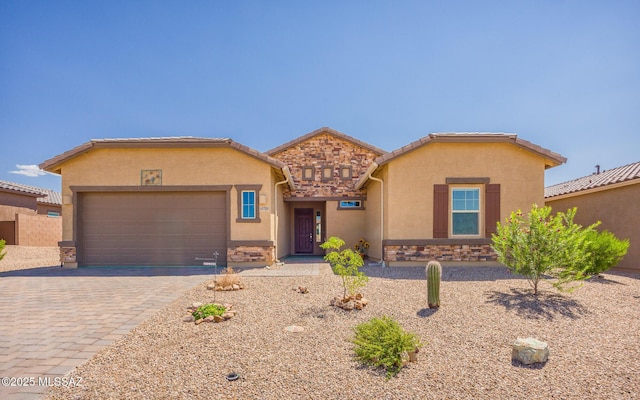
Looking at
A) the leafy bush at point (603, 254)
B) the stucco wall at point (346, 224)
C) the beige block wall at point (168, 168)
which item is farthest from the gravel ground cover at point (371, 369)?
the stucco wall at point (346, 224)

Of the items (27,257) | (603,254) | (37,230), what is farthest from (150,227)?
(603,254)

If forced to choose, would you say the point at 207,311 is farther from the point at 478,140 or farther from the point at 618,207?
the point at 618,207

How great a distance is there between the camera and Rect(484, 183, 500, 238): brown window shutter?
973 centimetres

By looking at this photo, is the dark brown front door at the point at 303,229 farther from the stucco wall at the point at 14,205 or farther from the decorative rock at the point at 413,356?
the stucco wall at the point at 14,205

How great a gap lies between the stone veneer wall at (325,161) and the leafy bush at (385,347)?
10436 millimetres

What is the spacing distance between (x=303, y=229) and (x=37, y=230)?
51.8ft

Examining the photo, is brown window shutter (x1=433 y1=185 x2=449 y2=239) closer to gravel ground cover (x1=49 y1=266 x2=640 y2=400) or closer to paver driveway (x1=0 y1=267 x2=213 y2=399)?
gravel ground cover (x1=49 y1=266 x2=640 y2=400)

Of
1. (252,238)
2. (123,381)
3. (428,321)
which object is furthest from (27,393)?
(252,238)

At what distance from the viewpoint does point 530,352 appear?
11.9ft

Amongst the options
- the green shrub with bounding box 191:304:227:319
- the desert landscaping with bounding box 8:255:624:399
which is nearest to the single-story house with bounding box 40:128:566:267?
the desert landscaping with bounding box 8:255:624:399

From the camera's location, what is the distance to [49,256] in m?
14.8

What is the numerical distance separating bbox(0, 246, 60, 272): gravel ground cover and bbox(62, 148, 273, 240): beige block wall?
339 cm

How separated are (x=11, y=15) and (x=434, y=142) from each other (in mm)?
12424

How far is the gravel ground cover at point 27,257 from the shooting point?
11.9m
